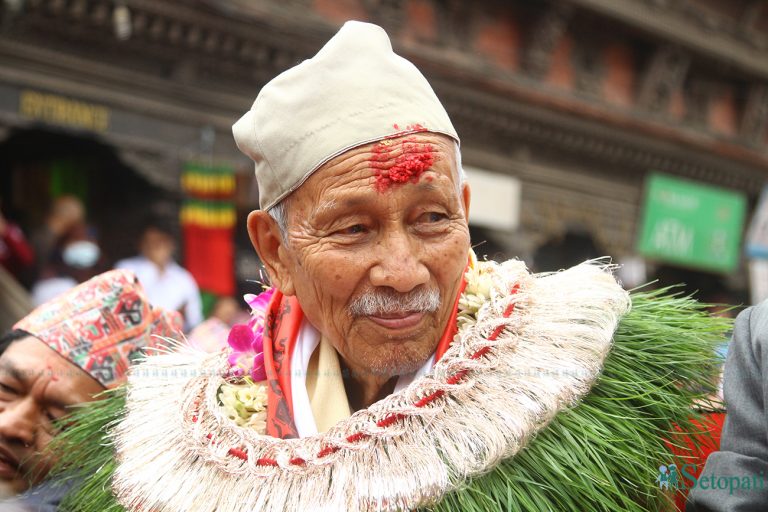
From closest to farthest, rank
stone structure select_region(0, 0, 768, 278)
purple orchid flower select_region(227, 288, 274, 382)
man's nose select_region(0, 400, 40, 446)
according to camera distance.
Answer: purple orchid flower select_region(227, 288, 274, 382) < man's nose select_region(0, 400, 40, 446) < stone structure select_region(0, 0, 768, 278)

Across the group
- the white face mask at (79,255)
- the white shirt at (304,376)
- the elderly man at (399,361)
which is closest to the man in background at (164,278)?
the white face mask at (79,255)

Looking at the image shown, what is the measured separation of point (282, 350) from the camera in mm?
2068

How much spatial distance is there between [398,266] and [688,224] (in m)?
11.5

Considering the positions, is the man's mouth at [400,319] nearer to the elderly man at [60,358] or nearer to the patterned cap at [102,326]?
the elderly man at [60,358]

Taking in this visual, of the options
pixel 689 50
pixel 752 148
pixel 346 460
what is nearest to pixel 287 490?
pixel 346 460

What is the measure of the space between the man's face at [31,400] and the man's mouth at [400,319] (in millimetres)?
1100

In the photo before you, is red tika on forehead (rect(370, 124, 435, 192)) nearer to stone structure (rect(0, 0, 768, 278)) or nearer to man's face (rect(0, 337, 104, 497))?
man's face (rect(0, 337, 104, 497))

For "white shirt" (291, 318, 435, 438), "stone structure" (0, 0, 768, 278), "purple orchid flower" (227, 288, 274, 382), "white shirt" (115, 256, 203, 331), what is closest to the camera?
"white shirt" (291, 318, 435, 438)

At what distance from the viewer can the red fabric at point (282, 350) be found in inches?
74.4

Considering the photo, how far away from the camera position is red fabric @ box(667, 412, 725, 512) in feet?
5.80

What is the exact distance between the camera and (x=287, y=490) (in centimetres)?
171

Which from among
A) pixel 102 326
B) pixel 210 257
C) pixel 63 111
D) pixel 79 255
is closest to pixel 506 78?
pixel 210 257

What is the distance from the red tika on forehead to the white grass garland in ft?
1.08

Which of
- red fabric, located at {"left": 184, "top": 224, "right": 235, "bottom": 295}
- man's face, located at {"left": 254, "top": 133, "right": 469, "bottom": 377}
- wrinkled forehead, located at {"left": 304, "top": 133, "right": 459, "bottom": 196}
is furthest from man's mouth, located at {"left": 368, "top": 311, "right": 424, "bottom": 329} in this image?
red fabric, located at {"left": 184, "top": 224, "right": 235, "bottom": 295}
